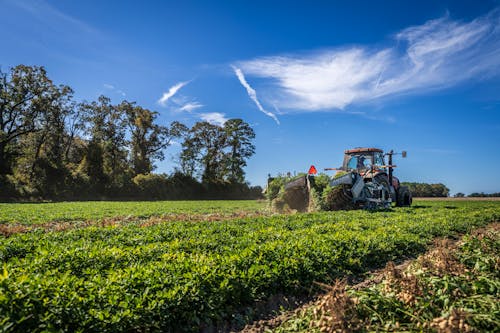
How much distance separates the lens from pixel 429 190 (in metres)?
45.7

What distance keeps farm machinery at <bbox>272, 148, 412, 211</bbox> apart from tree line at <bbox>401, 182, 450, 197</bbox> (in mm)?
29503

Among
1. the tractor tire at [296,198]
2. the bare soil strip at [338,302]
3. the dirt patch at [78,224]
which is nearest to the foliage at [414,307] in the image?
the bare soil strip at [338,302]

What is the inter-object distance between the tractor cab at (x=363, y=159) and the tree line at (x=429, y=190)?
97.3 feet

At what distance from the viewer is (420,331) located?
308 centimetres

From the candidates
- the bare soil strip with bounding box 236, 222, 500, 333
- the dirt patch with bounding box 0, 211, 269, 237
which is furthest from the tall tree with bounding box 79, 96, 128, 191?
the bare soil strip with bounding box 236, 222, 500, 333

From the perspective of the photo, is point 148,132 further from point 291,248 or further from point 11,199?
point 291,248

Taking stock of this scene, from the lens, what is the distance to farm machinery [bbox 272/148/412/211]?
17547 millimetres

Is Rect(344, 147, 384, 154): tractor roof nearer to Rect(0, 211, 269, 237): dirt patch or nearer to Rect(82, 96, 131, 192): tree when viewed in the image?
Rect(0, 211, 269, 237): dirt patch

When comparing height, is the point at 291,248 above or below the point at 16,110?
below

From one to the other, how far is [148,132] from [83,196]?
1407 centimetres

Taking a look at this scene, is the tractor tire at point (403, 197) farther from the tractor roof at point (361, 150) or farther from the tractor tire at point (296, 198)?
the tractor tire at point (296, 198)

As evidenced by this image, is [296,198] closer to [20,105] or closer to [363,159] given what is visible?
[363,159]

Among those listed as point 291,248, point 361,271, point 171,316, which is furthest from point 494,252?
point 171,316

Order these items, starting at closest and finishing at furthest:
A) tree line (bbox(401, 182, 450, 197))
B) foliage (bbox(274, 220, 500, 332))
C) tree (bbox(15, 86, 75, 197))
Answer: foliage (bbox(274, 220, 500, 332)) < tree (bbox(15, 86, 75, 197)) < tree line (bbox(401, 182, 450, 197))
